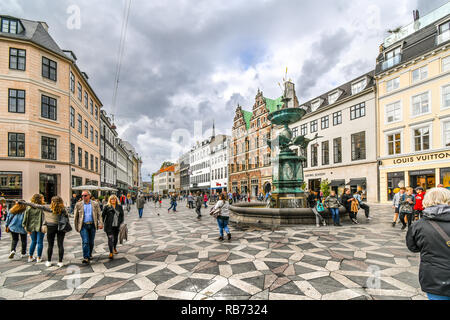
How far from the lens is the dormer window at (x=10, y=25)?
1817 cm

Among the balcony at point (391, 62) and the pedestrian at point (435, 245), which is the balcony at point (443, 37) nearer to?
the balcony at point (391, 62)

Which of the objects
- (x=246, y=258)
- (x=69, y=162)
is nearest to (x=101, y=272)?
(x=246, y=258)

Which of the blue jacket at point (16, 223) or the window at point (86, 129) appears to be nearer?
the blue jacket at point (16, 223)

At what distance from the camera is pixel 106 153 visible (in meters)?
38.5

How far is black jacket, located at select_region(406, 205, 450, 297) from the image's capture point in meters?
2.33

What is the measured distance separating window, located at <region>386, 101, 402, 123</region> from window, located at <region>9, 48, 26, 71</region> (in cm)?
3446

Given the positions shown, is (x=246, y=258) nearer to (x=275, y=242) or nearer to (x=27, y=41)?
(x=275, y=242)

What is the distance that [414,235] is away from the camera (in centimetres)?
261

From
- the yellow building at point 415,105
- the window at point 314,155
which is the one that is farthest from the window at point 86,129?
the yellow building at point 415,105

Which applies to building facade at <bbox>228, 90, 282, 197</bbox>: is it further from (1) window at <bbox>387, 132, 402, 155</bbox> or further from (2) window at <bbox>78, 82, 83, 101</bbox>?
(2) window at <bbox>78, 82, 83, 101</bbox>

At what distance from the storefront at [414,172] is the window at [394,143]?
0.91 meters

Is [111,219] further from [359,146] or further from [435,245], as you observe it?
[359,146]

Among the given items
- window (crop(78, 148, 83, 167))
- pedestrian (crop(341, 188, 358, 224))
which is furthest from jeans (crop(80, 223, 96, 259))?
window (crop(78, 148, 83, 167))

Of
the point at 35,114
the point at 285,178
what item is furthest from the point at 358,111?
the point at 35,114
